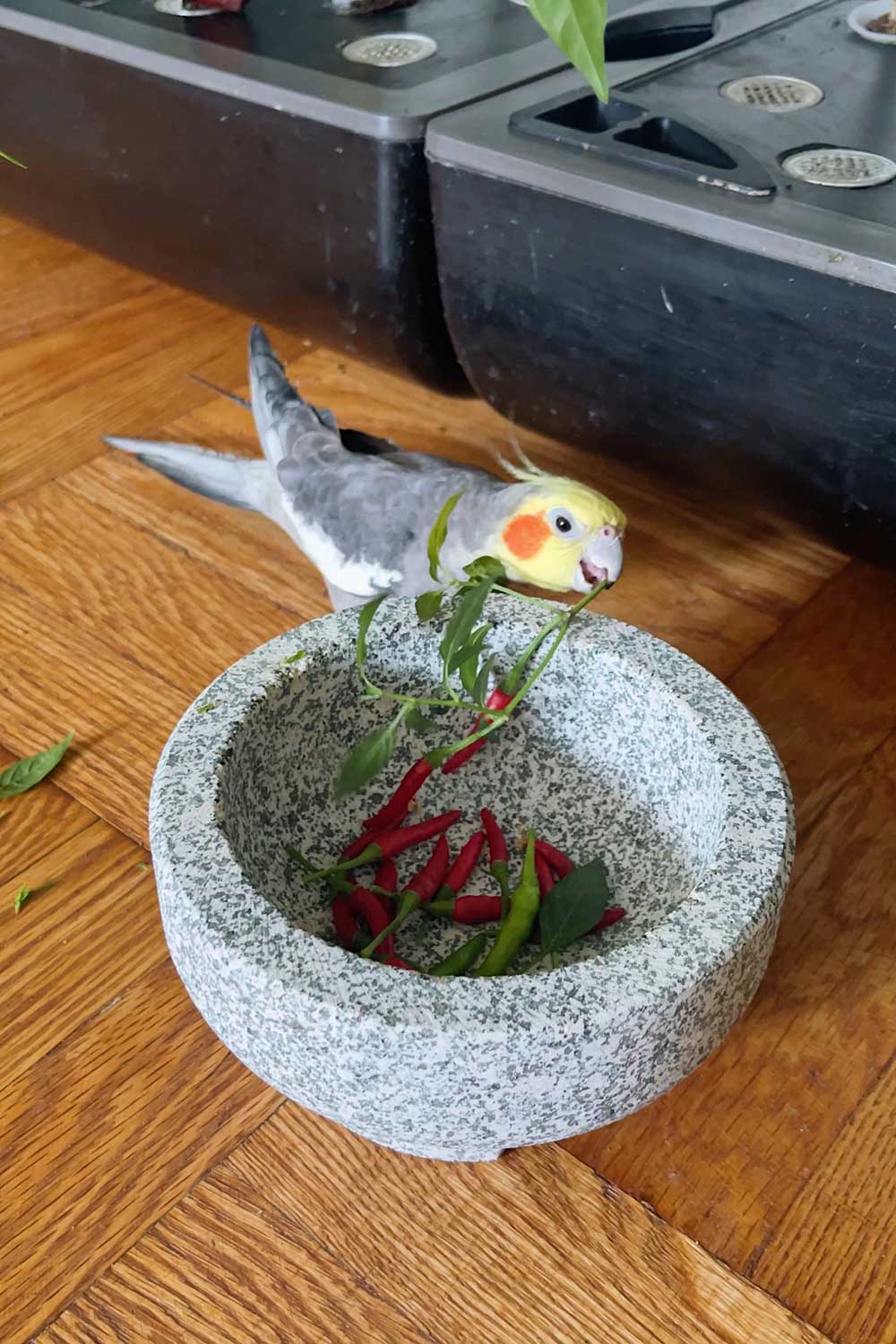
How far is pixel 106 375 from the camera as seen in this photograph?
3.16 ft

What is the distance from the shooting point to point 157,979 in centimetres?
56

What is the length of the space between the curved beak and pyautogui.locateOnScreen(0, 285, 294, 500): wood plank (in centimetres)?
36

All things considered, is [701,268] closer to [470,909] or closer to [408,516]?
[408,516]

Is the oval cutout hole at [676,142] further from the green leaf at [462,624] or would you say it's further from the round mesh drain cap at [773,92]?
the green leaf at [462,624]

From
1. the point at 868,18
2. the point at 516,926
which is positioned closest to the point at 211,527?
the point at 516,926

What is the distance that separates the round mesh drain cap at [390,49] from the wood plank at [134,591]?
0.31m

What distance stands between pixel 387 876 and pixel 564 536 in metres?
0.21

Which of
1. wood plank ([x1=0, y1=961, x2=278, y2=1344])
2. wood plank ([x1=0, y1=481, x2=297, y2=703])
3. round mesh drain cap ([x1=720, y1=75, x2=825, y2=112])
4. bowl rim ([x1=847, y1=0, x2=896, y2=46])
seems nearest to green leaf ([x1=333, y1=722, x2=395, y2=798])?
wood plank ([x1=0, y1=961, x2=278, y2=1344])

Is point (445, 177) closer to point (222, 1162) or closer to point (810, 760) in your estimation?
point (810, 760)

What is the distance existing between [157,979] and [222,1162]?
3.6 inches

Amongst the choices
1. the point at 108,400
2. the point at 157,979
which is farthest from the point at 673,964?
the point at 108,400

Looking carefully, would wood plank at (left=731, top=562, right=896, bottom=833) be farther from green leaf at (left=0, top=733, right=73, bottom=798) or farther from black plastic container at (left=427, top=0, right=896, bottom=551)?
green leaf at (left=0, top=733, right=73, bottom=798)

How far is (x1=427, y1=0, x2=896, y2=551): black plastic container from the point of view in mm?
612

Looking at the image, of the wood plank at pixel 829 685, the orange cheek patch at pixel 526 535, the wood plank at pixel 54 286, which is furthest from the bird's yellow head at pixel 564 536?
the wood plank at pixel 54 286
